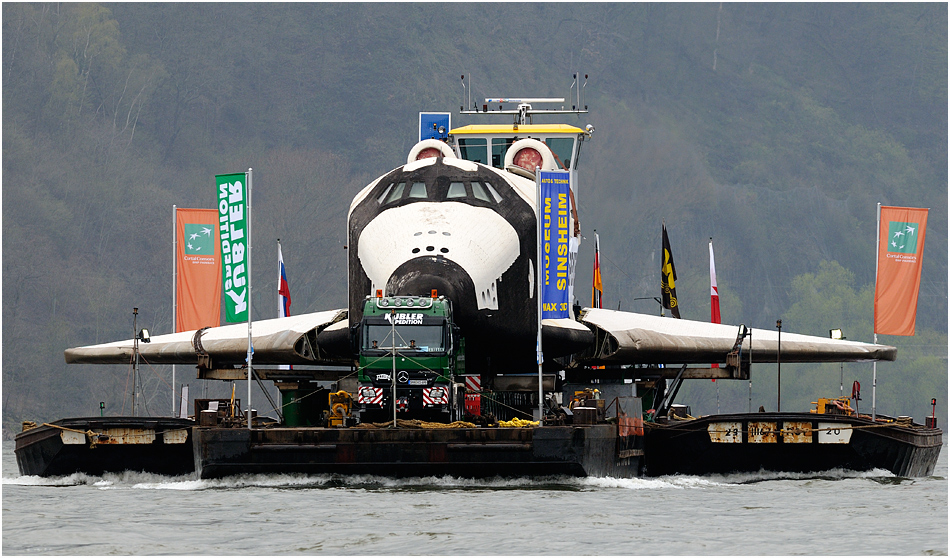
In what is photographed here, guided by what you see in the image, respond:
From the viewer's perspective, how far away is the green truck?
29422 mm

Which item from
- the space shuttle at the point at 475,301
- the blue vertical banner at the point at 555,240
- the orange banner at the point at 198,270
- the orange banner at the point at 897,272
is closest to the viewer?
the space shuttle at the point at 475,301

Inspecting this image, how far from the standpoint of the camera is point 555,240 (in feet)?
110

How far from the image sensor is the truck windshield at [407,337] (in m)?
29.4

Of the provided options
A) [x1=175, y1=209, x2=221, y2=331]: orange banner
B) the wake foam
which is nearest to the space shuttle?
[x1=175, y1=209, x2=221, y2=331]: orange banner

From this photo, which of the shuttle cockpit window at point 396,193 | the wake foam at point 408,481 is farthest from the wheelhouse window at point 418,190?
the wake foam at point 408,481

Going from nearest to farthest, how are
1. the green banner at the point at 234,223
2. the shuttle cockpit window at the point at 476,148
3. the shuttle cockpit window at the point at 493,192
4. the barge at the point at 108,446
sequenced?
the green banner at the point at 234,223 → the barge at the point at 108,446 → the shuttle cockpit window at the point at 493,192 → the shuttle cockpit window at the point at 476,148

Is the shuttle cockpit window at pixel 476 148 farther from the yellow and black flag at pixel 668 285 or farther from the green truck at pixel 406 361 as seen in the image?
the green truck at pixel 406 361

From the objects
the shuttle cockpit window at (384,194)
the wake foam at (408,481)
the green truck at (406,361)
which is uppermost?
the shuttle cockpit window at (384,194)

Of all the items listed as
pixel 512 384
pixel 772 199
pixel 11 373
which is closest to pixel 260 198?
pixel 11 373

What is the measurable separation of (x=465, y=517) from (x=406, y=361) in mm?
6182

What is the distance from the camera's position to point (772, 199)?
18688 centimetres

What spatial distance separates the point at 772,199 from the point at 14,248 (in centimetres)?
9220

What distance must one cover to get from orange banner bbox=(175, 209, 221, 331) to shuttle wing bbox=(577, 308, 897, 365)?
1097 cm

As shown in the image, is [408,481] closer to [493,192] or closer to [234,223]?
[234,223]
